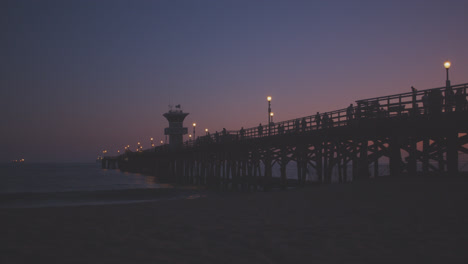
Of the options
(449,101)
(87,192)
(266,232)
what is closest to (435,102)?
(449,101)

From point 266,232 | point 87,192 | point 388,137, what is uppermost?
point 388,137

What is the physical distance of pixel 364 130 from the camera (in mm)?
16250

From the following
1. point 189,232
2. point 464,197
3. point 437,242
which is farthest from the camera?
point 464,197

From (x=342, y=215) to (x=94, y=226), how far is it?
5.70m

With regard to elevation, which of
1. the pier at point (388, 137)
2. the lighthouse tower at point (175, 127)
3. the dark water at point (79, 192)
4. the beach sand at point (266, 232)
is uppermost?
the lighthouse tower at point (175, 127)

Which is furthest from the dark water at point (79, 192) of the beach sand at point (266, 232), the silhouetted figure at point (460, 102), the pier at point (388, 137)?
the silhouetted figure at point (460, 102)

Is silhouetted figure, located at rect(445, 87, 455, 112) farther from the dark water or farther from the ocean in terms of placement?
the dark water

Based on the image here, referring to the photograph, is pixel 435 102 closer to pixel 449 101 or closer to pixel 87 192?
pixel 449 101

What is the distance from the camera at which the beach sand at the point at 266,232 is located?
5270 mm

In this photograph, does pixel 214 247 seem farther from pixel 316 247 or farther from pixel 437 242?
pixel 437 242

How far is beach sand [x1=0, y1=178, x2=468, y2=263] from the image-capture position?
17.3ft

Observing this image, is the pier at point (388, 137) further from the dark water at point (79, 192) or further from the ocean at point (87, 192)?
the dark water at point (79, 192)

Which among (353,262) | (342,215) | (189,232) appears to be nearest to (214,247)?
(189,232)

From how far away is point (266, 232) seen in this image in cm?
673
